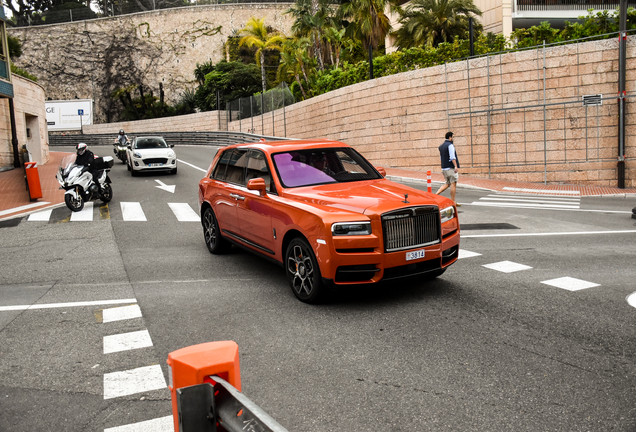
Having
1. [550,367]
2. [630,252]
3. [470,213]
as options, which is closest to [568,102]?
[470,213]

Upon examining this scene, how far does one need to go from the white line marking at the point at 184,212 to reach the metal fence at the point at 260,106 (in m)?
23.6

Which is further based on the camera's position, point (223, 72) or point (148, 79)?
point (148, 79)

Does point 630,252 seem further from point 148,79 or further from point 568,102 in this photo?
point 148,79

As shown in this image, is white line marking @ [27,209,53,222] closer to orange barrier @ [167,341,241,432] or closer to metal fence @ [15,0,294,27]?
orange barrier @ [167,341,241,432]

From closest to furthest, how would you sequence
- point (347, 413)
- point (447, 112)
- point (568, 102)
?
1. point (347, 413)
2. point (568, 102)
3. point (447, 112)

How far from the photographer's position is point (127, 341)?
5457 mm

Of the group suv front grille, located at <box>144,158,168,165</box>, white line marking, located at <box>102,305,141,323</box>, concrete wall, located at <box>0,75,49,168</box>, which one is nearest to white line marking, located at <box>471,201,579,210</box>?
white line marking, located at <box>102,305,141,323</box>

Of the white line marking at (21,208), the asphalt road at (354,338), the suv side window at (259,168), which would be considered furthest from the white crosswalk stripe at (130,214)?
the suv side window at (259,168)

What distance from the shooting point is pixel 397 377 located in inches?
175

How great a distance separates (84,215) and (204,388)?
43.9ft

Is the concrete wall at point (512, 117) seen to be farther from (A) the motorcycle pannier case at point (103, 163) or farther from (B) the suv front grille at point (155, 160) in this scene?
(A) the motorcycle pannier case at point (103, 163)

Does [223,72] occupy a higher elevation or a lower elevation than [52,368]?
higher

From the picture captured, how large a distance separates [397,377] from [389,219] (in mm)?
2091

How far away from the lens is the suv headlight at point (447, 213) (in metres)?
6.71
